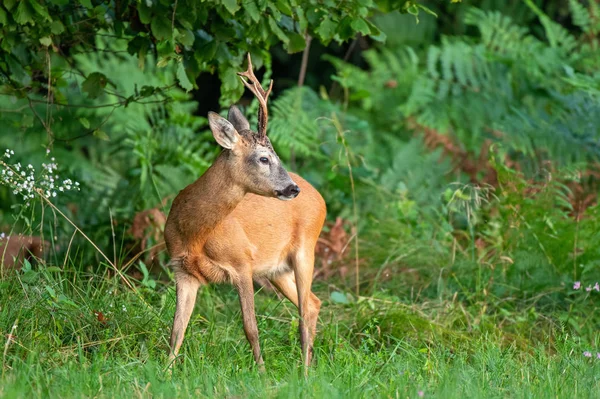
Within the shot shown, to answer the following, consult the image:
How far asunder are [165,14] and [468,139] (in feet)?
18.1

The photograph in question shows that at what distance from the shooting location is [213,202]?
5379mm

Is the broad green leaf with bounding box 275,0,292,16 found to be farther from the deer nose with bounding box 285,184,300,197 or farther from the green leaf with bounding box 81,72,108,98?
the green leaf with bounding box 81,72,108,98

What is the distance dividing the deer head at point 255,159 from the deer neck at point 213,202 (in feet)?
0.13

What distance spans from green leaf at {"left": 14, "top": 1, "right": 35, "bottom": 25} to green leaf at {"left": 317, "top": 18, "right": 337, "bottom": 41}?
148cm

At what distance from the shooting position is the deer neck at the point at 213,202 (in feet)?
17.6

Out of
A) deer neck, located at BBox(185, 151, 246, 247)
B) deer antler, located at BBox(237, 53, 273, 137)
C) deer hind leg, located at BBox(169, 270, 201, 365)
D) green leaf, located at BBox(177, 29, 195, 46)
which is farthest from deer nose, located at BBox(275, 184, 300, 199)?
green leaf, located at BBox(177, 29, 195, 46)

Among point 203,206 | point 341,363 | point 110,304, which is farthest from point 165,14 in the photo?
point 341,363

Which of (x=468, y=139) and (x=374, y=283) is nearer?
(x=374, y=283)

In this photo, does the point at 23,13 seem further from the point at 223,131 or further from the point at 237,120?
the point at 237,120

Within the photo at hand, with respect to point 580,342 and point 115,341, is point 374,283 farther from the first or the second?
point 115,341

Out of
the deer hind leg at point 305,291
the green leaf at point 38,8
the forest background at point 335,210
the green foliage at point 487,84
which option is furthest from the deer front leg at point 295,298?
the green foliage at point 487,84

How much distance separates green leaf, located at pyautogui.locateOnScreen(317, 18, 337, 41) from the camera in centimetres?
540

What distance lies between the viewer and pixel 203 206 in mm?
5383

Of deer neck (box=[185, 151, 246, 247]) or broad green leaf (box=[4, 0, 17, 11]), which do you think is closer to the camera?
broad green leaf (box=[4, 0, 17, 11])
